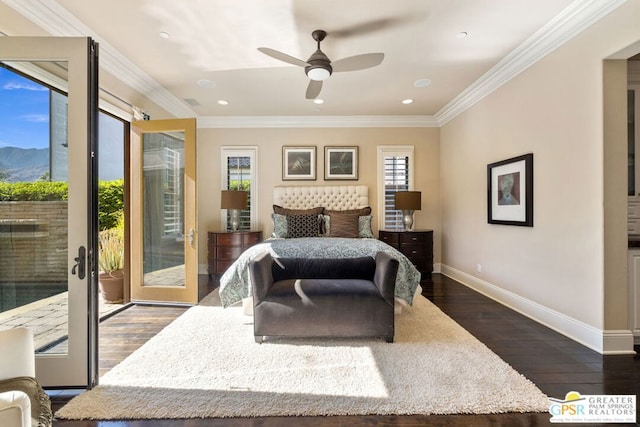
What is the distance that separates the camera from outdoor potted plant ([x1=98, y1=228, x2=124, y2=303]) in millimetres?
3973

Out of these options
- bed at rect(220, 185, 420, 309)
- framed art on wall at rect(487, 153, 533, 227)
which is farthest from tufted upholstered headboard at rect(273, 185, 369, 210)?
framed art on wall at rect(487, 153, 533, 227)

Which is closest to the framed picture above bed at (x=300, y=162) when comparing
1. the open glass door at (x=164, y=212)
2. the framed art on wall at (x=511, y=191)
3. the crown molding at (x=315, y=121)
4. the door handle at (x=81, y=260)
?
the crown molding at (x=315, y=121)

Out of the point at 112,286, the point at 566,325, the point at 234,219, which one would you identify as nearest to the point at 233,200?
the point at 234,219

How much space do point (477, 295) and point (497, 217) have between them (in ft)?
3.78

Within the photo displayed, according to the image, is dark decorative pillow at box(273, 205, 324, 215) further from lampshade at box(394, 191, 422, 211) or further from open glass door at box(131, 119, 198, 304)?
open glass door at box(131, 119, 198, 304)

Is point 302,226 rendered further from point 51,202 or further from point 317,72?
point 51,202

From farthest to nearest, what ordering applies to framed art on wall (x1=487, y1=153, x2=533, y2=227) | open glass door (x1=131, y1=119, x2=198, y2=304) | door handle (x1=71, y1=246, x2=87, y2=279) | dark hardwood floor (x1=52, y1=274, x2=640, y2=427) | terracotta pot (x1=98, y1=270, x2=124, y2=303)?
terracotta pot (x1=98, y1=270, x2=124, y2=303)
open glass door (x1=131, y1=119, x2=198, y2=304)
framed art on wall (x1=487, y1=153, x2=533, y2=227)
door handle (x1=71, y1=246, x2=87, y2=279)
dark hardwood floor (x1=52, y1=274, x2=640, y2=427)

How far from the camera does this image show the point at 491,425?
1703 millimetres

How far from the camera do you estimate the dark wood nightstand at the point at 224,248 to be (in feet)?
16.8

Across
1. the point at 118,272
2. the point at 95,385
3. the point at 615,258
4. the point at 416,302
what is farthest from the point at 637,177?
the point at 118,272

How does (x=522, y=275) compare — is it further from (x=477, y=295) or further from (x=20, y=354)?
(x=20, y=354)

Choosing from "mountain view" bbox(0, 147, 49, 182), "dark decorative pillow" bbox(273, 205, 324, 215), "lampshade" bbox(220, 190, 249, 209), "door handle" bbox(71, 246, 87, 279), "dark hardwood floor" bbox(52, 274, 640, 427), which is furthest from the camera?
"lampshade" bbox(220, 190, 249, 209)

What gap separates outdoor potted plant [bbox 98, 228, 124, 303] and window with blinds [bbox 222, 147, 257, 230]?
185 centimetres

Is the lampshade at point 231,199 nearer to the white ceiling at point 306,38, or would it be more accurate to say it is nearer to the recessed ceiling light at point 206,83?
the white ceiling at point 306,38
